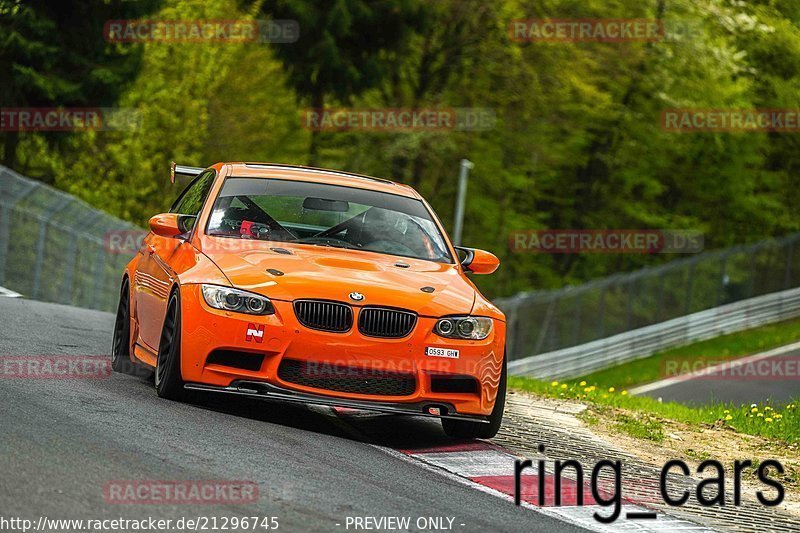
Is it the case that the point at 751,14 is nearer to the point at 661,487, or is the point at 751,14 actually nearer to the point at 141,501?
the point at 661,487

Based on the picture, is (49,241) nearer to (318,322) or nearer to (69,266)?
(69,266)

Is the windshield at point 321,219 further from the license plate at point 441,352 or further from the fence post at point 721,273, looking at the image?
the fence post at point 721,273

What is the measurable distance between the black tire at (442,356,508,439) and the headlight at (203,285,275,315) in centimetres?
160

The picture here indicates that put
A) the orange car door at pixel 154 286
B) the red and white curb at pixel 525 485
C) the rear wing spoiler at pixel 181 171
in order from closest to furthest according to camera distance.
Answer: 1. the red and white curb at pixel 525 485
2. the orange car door at pixel 154 286
3. the rear wing spoiler at pixel 181 171

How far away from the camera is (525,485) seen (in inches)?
329

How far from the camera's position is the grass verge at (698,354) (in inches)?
1319

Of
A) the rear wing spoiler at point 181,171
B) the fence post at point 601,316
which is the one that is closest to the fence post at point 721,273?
the fence post at point 601,316

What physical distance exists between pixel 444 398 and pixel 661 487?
1.44m

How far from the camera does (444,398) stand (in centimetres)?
920

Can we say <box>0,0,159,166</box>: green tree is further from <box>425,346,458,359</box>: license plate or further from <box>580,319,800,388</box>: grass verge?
<box>425,346,458,359</box>: license plate

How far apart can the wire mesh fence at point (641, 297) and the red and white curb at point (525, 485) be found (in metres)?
25.6

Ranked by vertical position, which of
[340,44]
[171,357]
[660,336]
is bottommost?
[660,336]

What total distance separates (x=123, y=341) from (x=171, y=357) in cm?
222

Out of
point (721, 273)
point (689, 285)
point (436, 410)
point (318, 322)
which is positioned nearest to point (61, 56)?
point (689, 285)
